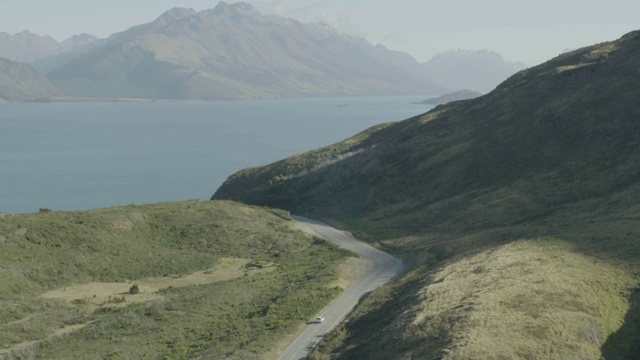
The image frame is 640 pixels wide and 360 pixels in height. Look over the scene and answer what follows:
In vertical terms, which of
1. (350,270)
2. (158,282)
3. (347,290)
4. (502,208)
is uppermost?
(158,282)

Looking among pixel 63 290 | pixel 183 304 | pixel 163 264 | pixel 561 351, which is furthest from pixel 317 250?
pixel 561 351

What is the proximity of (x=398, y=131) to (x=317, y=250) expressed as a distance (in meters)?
72.9

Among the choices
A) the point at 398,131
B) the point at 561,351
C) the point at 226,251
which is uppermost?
the point at 398,131

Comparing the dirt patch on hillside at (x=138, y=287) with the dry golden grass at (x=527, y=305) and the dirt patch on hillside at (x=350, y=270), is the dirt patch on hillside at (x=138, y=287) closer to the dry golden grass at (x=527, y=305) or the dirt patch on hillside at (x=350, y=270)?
the dirt patch on hillside at (x=350, y=270)

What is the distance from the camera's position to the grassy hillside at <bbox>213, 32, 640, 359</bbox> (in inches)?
1641

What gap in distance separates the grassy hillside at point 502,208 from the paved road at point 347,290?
1862 mm

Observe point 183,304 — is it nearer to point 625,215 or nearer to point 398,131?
point 625,215

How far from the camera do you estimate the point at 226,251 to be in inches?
3287

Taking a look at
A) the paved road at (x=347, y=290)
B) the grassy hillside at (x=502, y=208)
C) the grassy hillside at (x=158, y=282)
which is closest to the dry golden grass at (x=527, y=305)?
the grassy hillside at (x=502, y=208)

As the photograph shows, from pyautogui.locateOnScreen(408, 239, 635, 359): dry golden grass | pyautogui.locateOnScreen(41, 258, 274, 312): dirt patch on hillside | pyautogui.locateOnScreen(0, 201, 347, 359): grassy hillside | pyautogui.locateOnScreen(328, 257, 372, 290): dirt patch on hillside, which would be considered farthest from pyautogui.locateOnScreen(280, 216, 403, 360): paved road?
pyautogui.locateOnScreen(41, 258, 274, 312): dirt patch on hillside

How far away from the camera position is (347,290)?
64312 mm

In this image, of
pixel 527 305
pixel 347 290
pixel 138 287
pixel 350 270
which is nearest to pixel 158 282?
pixel 138 287

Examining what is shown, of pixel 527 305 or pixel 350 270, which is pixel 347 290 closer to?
pixel 350 270

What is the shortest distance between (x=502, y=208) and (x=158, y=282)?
44.0 metres
